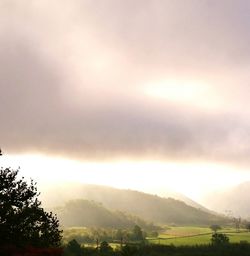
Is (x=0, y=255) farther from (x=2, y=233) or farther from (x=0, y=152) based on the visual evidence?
(x=0, y=152)

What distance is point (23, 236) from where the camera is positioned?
3612 cm

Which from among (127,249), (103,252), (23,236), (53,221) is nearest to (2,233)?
(23,236)

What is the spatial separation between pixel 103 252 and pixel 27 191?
167 metres

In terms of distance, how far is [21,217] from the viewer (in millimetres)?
36625

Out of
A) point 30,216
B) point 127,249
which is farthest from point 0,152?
point 127,249

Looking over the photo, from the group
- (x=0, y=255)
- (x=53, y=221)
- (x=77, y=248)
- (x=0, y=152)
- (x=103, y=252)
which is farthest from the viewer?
(x=103, y=252)

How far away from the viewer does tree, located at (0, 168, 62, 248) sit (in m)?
35.2

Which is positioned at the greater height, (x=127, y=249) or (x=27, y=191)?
(x=27, y=191)

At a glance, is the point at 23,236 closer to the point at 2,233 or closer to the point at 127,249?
the point at 2,233

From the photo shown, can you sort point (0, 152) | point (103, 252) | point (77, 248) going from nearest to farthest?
point (0, 152)
point (77, 248)
point (103, 252)

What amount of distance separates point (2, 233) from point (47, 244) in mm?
5669

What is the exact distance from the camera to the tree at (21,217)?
1388 inches

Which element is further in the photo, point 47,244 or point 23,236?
point 47,244

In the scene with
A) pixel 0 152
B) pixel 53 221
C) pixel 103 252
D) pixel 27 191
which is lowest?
pixel 103 252
